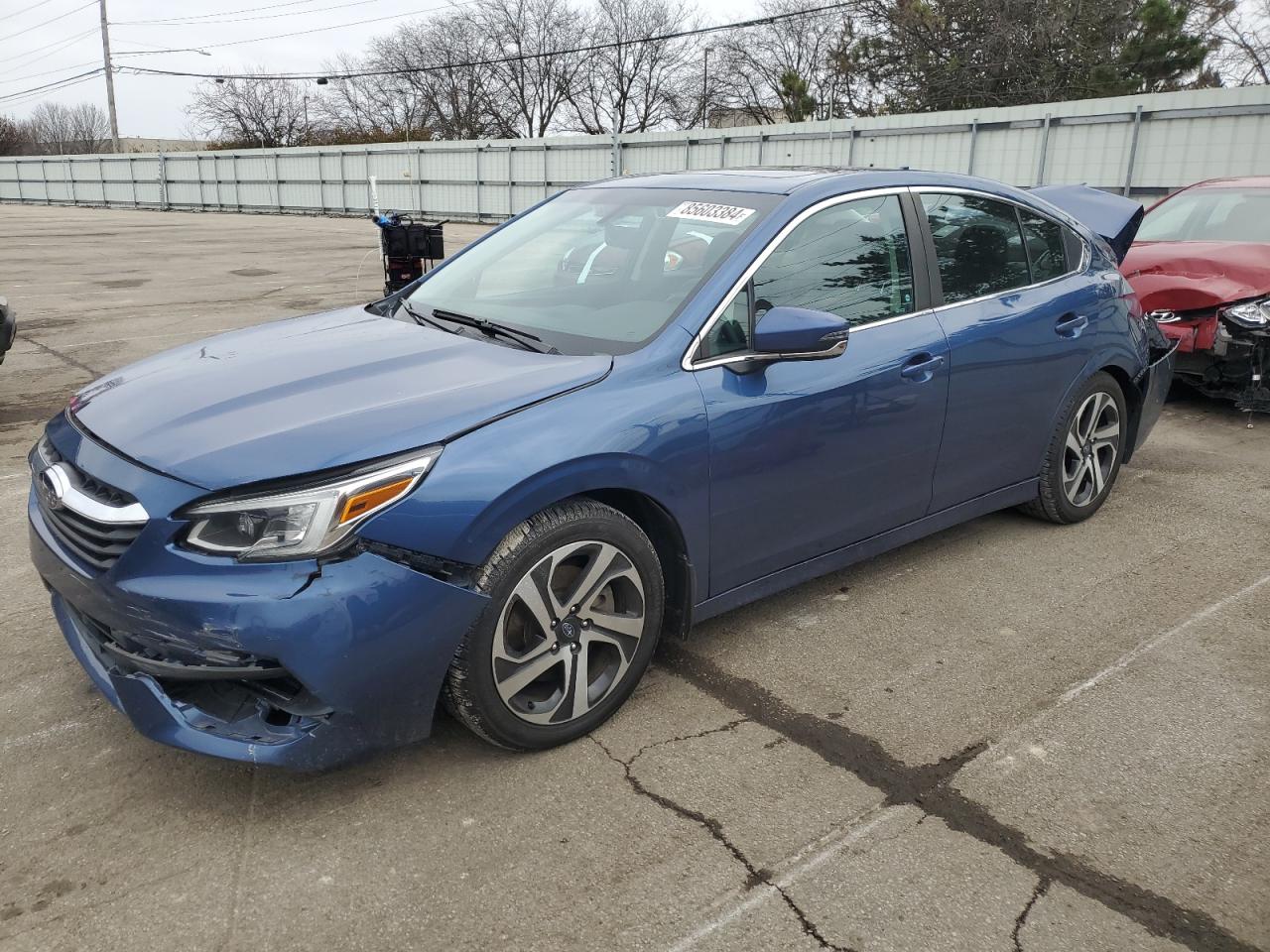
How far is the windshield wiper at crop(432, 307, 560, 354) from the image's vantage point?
125 inches

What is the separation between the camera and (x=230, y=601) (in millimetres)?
2322

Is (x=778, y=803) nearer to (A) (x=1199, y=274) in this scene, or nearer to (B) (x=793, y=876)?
(B) (x=793, y=876)

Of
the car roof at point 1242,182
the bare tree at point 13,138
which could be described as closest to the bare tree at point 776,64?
the car roof at point 1242,182

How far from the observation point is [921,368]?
3.67 metres

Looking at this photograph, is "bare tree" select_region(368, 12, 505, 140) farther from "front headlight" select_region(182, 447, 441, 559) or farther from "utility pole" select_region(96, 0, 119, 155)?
"front headlight" select_region(182, 447, 441, 559)

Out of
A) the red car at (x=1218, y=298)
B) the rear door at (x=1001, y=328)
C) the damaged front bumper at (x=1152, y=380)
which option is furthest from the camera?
the red car at (x=1218, y=298)

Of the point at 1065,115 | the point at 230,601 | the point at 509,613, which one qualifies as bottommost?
the point at 509,613

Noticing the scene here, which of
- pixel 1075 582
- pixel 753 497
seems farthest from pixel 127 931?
pixel 1075 582

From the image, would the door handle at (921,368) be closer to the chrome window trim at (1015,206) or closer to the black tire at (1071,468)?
the chrome window trim at (1015,206)

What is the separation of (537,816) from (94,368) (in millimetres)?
7465

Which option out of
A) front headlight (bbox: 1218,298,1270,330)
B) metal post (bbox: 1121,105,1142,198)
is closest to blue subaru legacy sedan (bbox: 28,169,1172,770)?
front headlight (bbox: 1218,298,1270,330)

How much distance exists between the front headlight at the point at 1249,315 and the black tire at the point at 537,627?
5261 mm

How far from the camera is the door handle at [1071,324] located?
4.32 meters

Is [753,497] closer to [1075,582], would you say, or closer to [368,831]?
[368,831]
